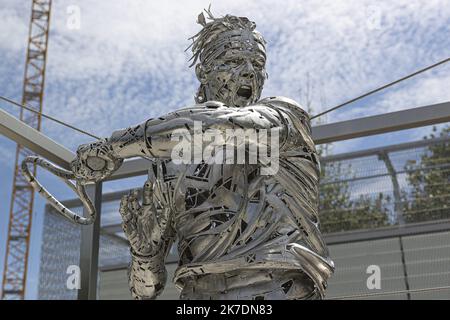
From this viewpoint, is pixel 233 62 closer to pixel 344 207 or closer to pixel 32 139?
pixel 32 139

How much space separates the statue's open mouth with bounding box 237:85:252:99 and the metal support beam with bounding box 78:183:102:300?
7.37ft

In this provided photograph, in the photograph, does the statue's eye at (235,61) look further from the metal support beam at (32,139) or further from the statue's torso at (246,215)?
the metal support beam at (32,139)

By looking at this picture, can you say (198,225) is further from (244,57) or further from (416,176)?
(416,176)

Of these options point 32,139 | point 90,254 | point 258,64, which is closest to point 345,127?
point 258,64

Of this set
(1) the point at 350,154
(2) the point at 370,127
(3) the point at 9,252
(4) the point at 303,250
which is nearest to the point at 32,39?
(3) the point at 9,252

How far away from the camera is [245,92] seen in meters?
2.85

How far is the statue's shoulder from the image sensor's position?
2570mm

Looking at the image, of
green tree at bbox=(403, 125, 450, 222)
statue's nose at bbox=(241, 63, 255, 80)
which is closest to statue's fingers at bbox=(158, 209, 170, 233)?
statue's nose at bbox=(241, 63, 255, 80)

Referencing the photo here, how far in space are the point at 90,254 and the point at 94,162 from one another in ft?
8.75

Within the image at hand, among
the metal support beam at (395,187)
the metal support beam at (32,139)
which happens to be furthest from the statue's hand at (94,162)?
the metal support beam at (395,187)

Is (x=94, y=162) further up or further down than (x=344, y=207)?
further down

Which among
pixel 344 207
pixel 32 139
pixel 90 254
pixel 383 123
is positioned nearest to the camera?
pixel 383 123

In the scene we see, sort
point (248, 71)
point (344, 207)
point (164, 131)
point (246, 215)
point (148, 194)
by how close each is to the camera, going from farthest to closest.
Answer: point (344, 207)
point (248, 71)
point (148, 194)
point (246, 215)
point (164, 131)

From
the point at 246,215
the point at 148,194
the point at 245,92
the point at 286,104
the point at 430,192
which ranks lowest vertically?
the point at 246,215
